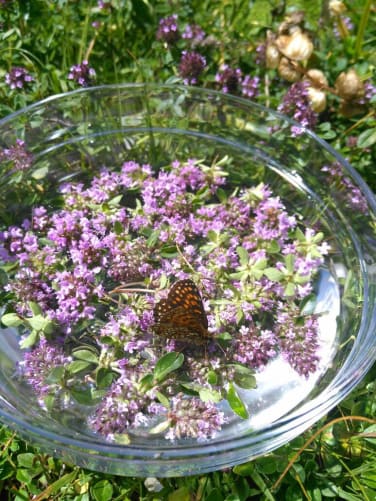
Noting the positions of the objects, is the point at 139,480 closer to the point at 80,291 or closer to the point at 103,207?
the point at 80,291

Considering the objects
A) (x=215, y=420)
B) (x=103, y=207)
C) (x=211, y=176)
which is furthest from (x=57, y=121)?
(x=215, y=420)

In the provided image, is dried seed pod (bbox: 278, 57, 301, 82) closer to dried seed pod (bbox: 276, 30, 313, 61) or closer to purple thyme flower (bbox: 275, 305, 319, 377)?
dried seed pod (bbox: 276, 30, 313, 61)

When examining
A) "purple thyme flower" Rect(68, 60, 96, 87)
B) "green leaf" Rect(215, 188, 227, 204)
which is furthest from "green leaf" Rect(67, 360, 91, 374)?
"purple thyme flower" Rect(68, 60, 96, 87)

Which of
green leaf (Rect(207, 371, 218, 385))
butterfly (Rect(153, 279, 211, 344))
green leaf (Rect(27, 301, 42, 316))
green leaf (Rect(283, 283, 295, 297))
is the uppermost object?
green leaf (Rect(283, 283, 295, 297))

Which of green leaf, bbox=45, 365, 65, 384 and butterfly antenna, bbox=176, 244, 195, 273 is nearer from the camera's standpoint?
green leaf, bbox=45, 365, 65, 384

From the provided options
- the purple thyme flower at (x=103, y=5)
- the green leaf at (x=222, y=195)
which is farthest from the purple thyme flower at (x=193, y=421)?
the purple thyme flower at (x=103, y=5)

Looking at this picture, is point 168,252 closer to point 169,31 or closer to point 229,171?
point 229,171

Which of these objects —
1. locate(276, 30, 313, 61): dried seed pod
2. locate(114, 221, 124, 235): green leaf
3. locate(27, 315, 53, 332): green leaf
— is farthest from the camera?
locate(276, 30, 313, 61): dried seed pod
